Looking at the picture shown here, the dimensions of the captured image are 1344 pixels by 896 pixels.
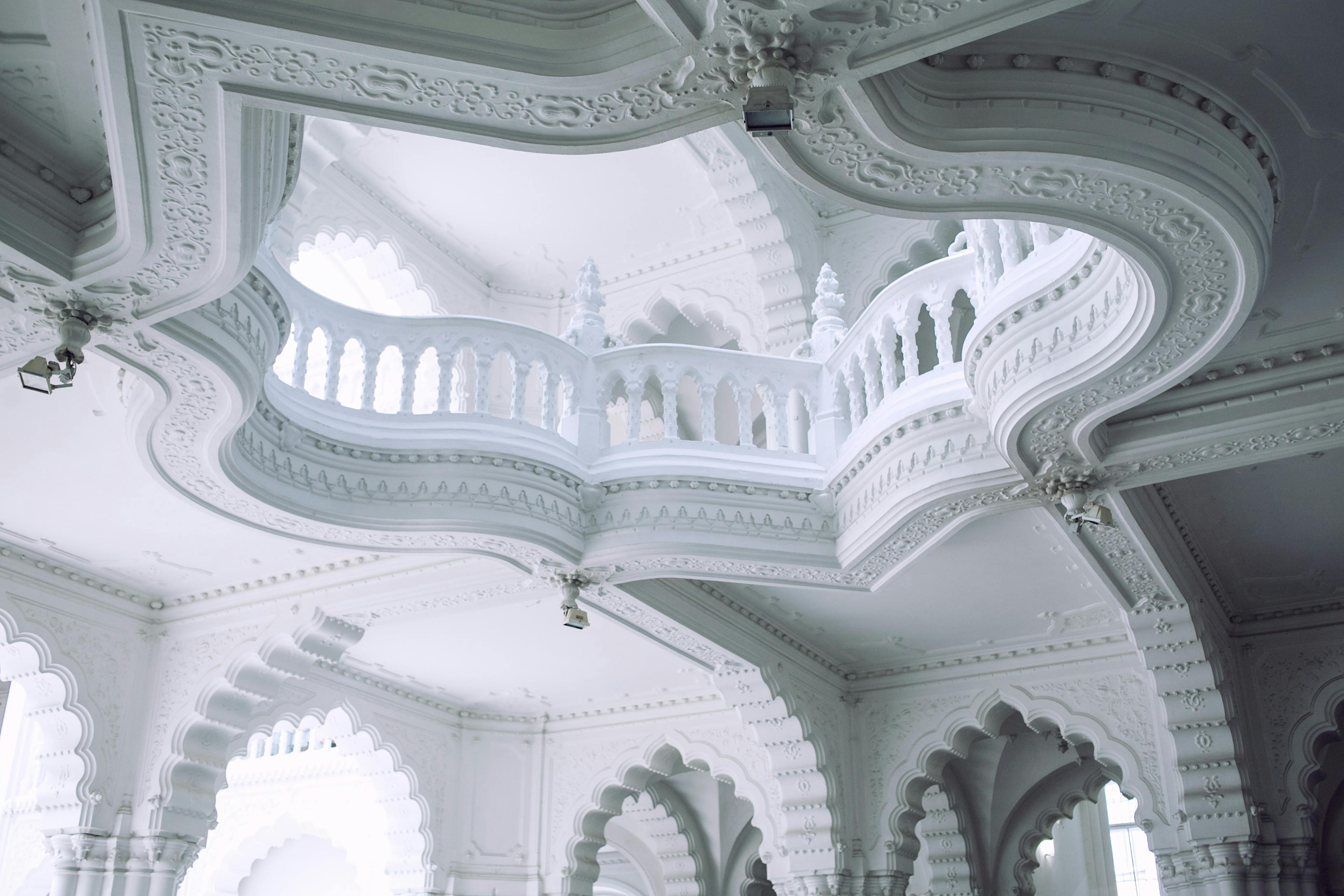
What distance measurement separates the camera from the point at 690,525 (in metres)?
6.96

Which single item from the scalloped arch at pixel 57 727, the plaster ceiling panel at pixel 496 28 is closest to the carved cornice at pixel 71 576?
the scalloped arch at pixel 57 727

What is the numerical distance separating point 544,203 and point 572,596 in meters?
4.37

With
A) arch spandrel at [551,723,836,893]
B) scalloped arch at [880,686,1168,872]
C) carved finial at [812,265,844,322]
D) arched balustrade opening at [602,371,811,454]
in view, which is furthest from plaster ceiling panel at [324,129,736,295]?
scalloped arch at [880,686,1168,872]

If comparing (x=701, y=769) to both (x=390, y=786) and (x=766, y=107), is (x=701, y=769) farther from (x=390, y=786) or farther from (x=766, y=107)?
(x=766, y=107)

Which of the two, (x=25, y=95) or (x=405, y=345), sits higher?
(x=405, y=345)

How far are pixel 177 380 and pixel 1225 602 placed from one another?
720cm

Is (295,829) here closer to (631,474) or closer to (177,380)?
(631,474)

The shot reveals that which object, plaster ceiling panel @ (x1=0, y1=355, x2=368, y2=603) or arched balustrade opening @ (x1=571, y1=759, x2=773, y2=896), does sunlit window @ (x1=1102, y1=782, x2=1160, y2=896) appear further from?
plaster ceiling panel @ (x1=0, y1=355, x2=368, y2=603)

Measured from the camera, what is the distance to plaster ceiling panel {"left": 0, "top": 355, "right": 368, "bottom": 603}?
6105 mm

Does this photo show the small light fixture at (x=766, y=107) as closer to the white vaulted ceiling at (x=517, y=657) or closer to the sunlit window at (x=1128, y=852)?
the white vaulted ceiling at (x=517, y=657)

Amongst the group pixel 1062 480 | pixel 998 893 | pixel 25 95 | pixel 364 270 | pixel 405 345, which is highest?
pixel 364 270

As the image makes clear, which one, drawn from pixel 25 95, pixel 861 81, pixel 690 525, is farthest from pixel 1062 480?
pixel 25 95

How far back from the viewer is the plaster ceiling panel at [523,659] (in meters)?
8.72

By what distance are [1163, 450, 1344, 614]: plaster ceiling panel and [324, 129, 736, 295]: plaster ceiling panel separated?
4.68 m
